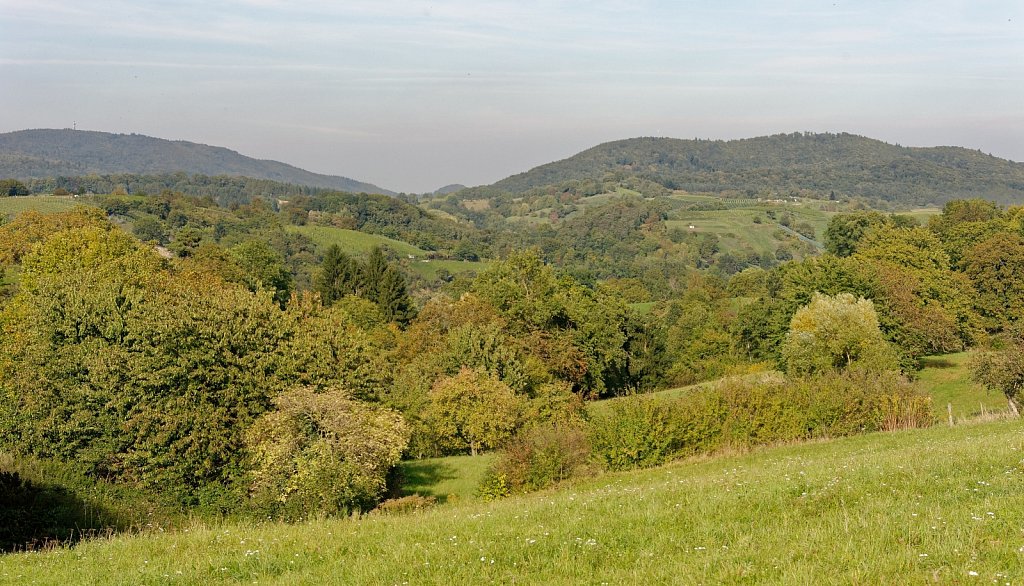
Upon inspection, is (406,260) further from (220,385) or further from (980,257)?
(220,385)

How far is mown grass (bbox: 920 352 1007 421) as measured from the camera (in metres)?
49.2

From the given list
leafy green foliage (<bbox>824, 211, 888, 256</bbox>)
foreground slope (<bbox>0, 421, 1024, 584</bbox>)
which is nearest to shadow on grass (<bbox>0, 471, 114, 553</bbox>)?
foreground slope (<bbox>0, 421, 1024, 584</bbox>)

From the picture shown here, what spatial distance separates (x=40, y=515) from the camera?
2053 cm

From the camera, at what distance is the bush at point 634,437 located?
30.5 m

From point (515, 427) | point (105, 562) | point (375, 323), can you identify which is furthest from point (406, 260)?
point (105, 562)

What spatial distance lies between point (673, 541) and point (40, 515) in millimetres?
19366

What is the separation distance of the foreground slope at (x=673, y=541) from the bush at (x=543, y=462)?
14444 millimetres

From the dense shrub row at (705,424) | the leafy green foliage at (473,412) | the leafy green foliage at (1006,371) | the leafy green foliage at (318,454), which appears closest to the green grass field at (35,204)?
the leafy green foliage at (473,412)

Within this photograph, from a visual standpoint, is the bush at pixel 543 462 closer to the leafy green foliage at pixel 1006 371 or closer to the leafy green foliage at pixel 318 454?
the leafy green foliage at pixel 318 454

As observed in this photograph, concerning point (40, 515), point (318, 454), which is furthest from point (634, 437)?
point (40, 515)

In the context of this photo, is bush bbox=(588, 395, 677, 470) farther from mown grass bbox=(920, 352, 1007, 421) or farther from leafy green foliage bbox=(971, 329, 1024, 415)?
mown grass bbox=(920, 352, 1007, 421)

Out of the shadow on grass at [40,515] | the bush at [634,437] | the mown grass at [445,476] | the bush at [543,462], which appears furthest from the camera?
the mown grass at [445,476]

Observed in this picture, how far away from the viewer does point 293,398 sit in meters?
26.7

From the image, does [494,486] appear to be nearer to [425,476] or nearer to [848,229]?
[425,476]
